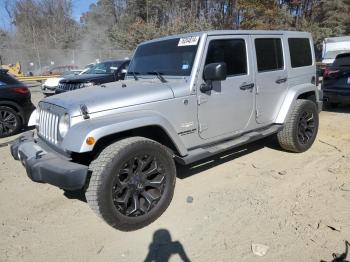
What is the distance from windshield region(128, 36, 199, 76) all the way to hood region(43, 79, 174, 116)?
349 millimetres

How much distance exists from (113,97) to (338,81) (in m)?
6.86

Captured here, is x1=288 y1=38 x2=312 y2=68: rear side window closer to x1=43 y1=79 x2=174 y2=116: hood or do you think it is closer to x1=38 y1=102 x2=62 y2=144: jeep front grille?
x1=43 y1=79 x2=174 y2=116: hood

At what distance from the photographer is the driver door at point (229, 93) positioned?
4.39 meters

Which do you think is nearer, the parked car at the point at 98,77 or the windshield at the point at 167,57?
the windshield at the point at 167,57

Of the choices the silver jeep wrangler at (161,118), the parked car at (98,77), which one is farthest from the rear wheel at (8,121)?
the silver jeep wrangler at (161,118)

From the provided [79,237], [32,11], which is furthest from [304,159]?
[32,11]

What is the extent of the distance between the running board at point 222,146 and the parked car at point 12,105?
5.32 meters

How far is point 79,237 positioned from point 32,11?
48.2 metres

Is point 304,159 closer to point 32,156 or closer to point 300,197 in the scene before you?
point 300,197

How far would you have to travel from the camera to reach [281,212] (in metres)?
3.90

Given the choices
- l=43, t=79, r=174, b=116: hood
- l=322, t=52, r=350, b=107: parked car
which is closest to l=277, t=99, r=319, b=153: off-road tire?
l=43, t=79, r=174, b=116: hood

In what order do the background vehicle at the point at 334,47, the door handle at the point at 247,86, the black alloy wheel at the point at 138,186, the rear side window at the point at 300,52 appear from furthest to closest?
the background vehicle at the point at 334,47, the rear side window at the point at 300,52, the door handle at the point at 247,86, the black alloy wheel at the point at 138,186

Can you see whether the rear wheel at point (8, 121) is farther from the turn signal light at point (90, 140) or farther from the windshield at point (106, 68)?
the turn signal light at point (90, 140)

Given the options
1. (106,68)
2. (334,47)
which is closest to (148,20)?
(334,47)
